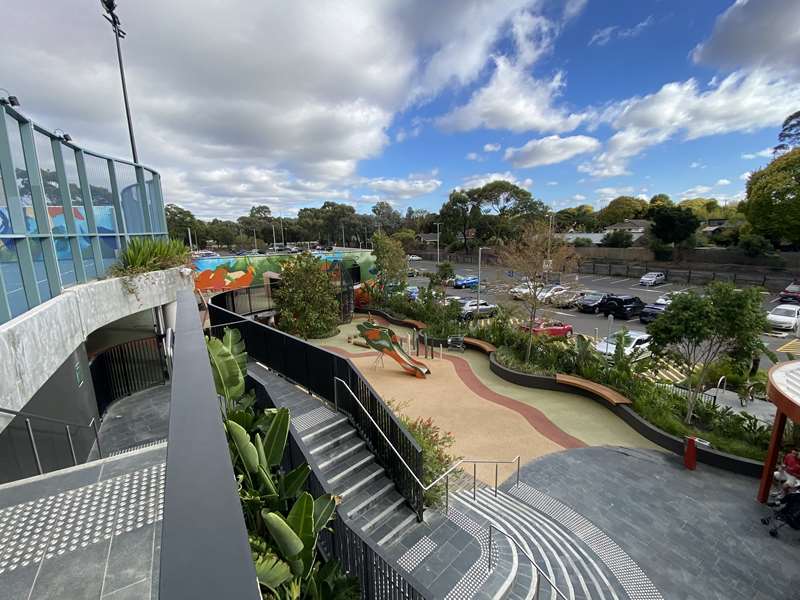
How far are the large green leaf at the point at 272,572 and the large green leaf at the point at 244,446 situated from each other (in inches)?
45.0

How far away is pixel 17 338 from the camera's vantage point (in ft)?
15.9

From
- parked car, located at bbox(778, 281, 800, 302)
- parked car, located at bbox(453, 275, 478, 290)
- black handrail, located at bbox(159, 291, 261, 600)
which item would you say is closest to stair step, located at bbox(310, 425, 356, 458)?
black handrail, located at bbox(159, 291, 261, 600)

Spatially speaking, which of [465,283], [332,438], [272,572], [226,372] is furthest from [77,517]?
[465,283]

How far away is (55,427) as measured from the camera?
698 cm

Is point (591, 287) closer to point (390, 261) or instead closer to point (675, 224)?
point (675, 224)

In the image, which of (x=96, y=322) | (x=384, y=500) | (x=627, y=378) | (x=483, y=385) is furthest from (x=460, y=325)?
(x=96, y=322)

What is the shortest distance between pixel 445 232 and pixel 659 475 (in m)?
60.8

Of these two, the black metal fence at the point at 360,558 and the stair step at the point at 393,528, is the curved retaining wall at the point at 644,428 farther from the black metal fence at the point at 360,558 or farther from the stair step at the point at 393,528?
the black metal fence at the point at 360,558

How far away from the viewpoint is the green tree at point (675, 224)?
43469mm

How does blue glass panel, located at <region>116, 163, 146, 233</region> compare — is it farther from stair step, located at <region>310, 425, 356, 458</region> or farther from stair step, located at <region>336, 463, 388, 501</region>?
stair step, located at <region>336, 463, 388, 501</region>

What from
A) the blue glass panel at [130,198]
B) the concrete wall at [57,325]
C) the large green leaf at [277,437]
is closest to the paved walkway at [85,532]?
the large green leaf at [277,437]

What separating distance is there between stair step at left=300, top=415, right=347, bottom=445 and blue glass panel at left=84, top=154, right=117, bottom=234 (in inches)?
305

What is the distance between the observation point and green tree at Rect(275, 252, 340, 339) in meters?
20.4

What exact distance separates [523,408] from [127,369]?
13.2m
